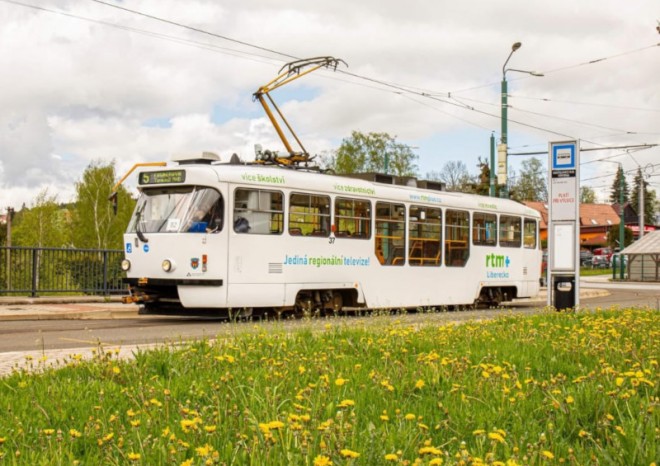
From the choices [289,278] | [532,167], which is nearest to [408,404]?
[289,278]

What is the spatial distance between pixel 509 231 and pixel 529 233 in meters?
1.29

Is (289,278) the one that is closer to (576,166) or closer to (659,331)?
(576,166)

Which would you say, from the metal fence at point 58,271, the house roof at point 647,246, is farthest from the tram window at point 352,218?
the house roof at point 647,246

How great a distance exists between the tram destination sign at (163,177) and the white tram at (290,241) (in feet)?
0.07

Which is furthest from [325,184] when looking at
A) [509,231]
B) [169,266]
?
[509,231]

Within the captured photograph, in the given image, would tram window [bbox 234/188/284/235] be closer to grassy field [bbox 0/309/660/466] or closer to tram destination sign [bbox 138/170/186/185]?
tram destination sign [bbox 138/170/186/185]

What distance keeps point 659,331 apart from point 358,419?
17.5 feet

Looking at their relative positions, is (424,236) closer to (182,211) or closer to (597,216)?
(182,211)

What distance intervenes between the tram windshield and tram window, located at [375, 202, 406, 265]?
4411 millimetres

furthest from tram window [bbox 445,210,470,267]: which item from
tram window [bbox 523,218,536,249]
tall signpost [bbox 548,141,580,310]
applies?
tall signpost [bbox 548,141,580,310]

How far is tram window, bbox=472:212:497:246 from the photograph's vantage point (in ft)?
68.5

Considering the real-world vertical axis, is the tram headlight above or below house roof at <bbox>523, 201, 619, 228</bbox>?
below

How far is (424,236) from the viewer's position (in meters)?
19.2

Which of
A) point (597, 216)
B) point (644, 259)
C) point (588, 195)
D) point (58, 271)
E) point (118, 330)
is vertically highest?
point (588, 195)
